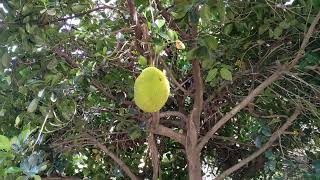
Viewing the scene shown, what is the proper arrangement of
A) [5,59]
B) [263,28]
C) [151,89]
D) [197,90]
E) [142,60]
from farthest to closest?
[197,90] → [263,28] → [5,59] → [142,60] → [151,89]

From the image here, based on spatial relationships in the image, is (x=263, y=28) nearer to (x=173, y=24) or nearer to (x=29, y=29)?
(x=173, y=24)

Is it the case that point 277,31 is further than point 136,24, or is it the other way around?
point 277,31

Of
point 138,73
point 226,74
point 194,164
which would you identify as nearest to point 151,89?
point 226,74

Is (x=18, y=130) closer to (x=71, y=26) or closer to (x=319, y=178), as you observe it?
(x=71, y=26)

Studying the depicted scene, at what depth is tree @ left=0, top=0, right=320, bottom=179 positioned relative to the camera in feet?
5.42

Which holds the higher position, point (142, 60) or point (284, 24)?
point (284, 24)

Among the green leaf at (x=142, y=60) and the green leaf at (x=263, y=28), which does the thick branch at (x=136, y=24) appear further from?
the green leaf at (x=263, y=28)

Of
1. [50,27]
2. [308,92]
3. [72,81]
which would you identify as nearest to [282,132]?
[308,92]

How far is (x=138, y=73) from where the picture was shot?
2.12 m

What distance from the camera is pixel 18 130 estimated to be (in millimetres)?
2355

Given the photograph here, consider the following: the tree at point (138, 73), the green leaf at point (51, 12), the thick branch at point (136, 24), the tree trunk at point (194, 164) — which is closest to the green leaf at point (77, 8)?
the tree at point (138, 73)

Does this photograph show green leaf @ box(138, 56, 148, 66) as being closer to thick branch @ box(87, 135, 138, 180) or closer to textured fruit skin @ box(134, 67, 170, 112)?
textured fruit skin @ box(134, 67, 170, 112)

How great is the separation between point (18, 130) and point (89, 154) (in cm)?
51

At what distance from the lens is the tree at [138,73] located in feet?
5.42
